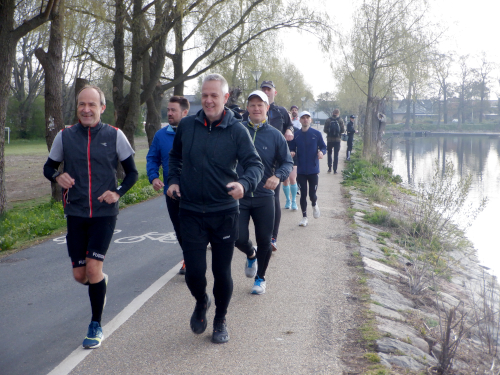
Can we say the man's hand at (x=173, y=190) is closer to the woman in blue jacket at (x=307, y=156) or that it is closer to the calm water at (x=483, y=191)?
the woman in blue jacket at (x=307, y=156)

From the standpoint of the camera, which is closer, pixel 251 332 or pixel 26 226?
pixel 251 332

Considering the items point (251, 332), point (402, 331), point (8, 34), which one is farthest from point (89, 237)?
point (8, 34)

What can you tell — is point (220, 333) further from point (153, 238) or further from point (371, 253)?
point (153, 238)

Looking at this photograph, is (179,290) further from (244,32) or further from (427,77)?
(427,77)

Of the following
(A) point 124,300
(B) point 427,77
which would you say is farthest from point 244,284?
(B) point 427,77

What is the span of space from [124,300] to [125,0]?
12441 mm

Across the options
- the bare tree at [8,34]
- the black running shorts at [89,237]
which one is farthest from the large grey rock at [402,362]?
the bare tree at [8,34]

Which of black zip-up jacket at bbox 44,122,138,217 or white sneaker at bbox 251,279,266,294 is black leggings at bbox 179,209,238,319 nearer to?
black zip-up jacket at bbox 44,122,138,217

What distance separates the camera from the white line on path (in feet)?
12.9

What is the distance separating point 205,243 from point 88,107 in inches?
54.9

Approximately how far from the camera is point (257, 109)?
18.5 ft

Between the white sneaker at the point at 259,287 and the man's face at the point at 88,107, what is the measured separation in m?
2.47

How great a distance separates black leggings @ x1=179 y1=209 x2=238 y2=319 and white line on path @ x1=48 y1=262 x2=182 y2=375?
97 cm

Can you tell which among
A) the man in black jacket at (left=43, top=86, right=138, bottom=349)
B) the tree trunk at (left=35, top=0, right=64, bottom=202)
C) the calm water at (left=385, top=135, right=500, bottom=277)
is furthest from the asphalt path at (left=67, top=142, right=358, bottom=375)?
the tree trunk at (left=35, top=0, right=64, bottom=202)
